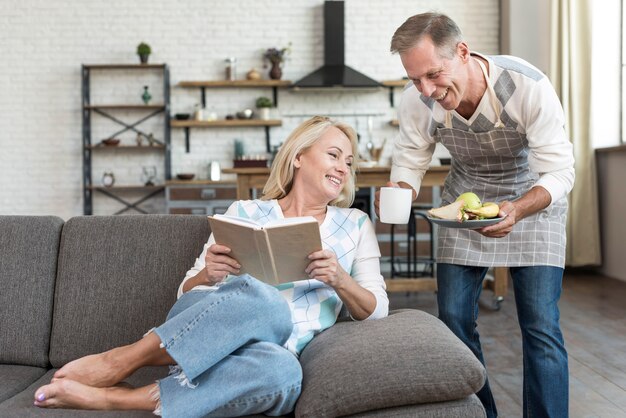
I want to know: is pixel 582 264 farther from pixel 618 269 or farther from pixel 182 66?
pixel 182 66

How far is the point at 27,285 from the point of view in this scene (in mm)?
2100

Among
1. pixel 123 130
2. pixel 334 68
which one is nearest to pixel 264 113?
pixel 334 68

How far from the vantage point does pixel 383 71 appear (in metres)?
7.29

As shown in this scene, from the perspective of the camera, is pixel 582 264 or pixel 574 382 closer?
pixel 574 382

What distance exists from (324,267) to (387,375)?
1.03 ft

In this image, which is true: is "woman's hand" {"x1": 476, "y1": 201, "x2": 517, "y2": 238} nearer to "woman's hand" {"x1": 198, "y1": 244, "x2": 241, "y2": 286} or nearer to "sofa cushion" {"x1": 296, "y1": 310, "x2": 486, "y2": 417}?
"sofa cushion" {"x1": 296, "y1": 310, "x2": 486, "y2": 417}

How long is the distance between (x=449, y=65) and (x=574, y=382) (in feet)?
5.62

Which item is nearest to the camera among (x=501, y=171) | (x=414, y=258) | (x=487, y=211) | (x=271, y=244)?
(x=271, y=244)

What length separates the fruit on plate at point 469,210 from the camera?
1.80 metres

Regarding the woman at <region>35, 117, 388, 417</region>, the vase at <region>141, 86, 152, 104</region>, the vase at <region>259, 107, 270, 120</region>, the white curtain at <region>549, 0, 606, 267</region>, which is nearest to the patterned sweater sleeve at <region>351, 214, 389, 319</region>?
the woman at <region>35, 117, 388, 417</region>

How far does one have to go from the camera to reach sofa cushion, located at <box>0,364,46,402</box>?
1.83 metres

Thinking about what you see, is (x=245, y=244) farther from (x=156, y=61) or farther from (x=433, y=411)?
(x=156, y=61)

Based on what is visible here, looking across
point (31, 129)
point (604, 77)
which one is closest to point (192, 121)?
point (31, 129)

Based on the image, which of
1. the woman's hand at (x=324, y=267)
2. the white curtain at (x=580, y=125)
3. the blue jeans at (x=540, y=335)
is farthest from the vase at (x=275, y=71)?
the woman's hand at (x=324, y=267)
